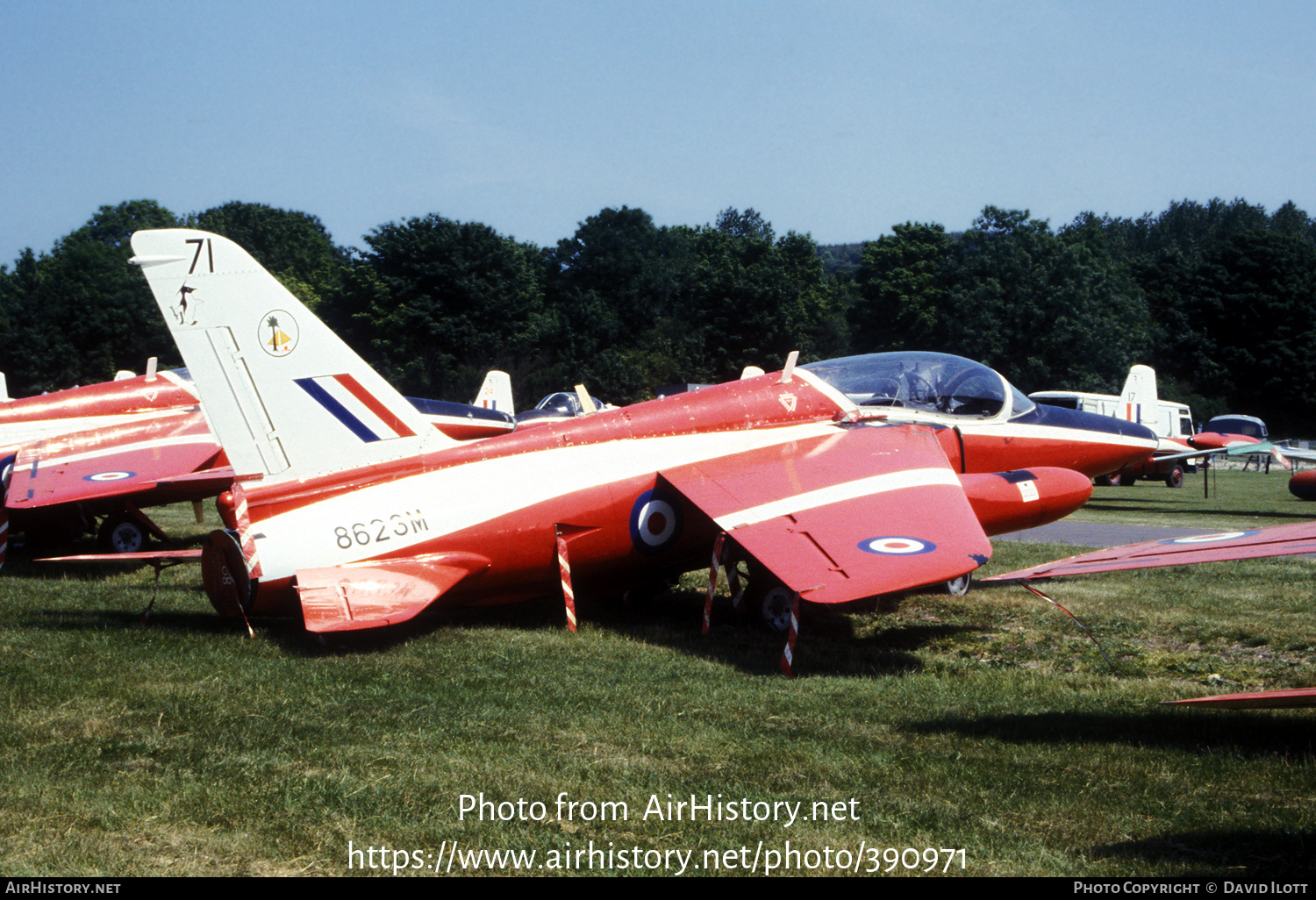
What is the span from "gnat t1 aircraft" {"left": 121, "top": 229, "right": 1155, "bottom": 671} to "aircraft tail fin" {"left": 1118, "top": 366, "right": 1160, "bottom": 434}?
26672 millimetres

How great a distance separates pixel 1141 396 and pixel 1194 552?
33.0 metres

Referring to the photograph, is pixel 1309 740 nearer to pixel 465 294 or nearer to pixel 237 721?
pixel 237 721

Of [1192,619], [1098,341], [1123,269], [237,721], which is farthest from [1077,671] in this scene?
[1123,269]

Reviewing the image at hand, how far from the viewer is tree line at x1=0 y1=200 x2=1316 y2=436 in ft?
185

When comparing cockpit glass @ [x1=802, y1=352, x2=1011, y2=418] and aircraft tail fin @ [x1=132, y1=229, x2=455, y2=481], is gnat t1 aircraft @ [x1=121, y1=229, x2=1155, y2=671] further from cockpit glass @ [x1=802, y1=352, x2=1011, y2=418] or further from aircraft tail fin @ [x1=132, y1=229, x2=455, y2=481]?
cockpit glass @ [x1=802, y1=352, x2=1011, y2=418]

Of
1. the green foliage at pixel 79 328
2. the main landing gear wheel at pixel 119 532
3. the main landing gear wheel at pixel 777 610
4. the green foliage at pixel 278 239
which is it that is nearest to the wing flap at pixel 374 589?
the main landing gear wheel at pixel 777 610

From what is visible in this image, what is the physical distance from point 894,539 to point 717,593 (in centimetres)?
352

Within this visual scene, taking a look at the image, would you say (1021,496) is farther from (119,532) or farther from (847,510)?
(119,532)

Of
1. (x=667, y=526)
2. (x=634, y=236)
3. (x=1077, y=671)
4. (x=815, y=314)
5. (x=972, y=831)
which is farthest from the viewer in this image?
(x=634, y=236)

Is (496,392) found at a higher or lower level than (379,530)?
higher

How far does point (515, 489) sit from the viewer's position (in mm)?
8547

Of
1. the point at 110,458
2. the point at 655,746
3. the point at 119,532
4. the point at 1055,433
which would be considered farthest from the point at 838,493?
the point at 119,532

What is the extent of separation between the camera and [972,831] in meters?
4.30

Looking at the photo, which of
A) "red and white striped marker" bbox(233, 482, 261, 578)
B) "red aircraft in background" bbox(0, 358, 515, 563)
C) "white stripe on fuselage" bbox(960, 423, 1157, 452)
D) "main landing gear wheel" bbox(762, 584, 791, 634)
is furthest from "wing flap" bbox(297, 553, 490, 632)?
"white stripe on fuselage" bbox(960, 423, 1157, 452)
